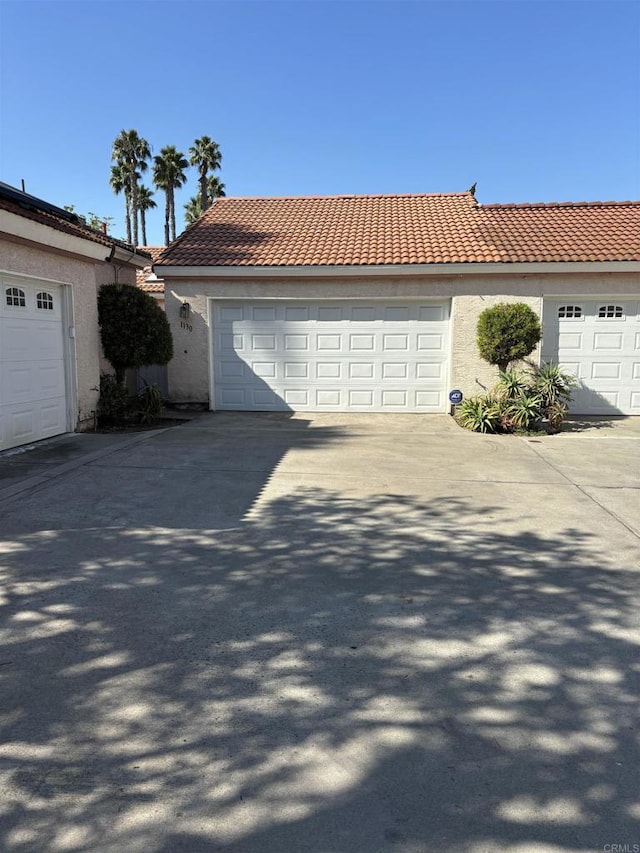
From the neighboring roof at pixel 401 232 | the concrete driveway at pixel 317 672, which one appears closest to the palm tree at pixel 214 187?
the neighboring roof at pixel 401 232

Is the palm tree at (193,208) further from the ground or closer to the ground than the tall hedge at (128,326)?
further from the ground

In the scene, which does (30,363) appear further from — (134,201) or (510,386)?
(134,201)

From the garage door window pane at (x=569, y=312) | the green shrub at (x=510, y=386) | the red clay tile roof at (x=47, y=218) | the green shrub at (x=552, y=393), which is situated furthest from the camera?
the garage door window pane at (x=569, y=312)

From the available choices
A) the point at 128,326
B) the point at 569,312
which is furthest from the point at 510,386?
the point at 128,326

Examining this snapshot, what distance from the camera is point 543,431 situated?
10.7 metres

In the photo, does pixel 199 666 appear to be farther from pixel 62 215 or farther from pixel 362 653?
pixel 62 215

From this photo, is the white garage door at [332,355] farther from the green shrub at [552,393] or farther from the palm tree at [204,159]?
the palm tree at [204,159]

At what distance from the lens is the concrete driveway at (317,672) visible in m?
2.13

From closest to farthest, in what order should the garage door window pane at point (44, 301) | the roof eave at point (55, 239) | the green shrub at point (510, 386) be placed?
the roof eave at point (55, 239)
the garage door window pane at point (44, 301)
the green shrub at point (510, 386)

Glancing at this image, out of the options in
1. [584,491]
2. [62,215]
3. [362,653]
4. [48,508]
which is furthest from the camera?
[62,215]

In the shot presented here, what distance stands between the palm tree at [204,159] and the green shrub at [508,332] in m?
32.3

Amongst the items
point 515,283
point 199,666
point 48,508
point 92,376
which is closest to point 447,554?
point 199,666

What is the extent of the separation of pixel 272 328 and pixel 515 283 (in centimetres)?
521

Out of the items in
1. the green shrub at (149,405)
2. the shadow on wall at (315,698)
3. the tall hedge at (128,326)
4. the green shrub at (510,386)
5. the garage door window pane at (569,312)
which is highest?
the garage door window pane at (569,312)
